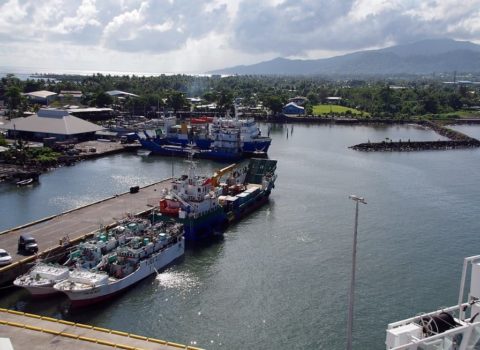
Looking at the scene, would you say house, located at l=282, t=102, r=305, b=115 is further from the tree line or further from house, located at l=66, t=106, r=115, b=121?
house, located at l=66, t=106, r=115, b=121

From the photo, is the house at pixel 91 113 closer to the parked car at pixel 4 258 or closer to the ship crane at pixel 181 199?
the ship crane at pixel 181 199

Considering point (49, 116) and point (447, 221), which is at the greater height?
point (49, 116)

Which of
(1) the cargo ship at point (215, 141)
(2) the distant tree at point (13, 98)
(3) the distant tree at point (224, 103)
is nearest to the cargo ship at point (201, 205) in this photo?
(1) the cargo ship at point (215, 141)

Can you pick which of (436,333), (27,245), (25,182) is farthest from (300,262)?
(25,182)

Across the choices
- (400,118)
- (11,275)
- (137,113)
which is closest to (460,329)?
(11,275)

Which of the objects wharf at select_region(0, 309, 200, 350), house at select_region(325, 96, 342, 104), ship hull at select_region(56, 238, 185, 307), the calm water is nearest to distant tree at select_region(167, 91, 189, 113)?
house at select_region(325, 96, 342, 104)

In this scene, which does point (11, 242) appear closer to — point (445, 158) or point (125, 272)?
point (125, 272)
